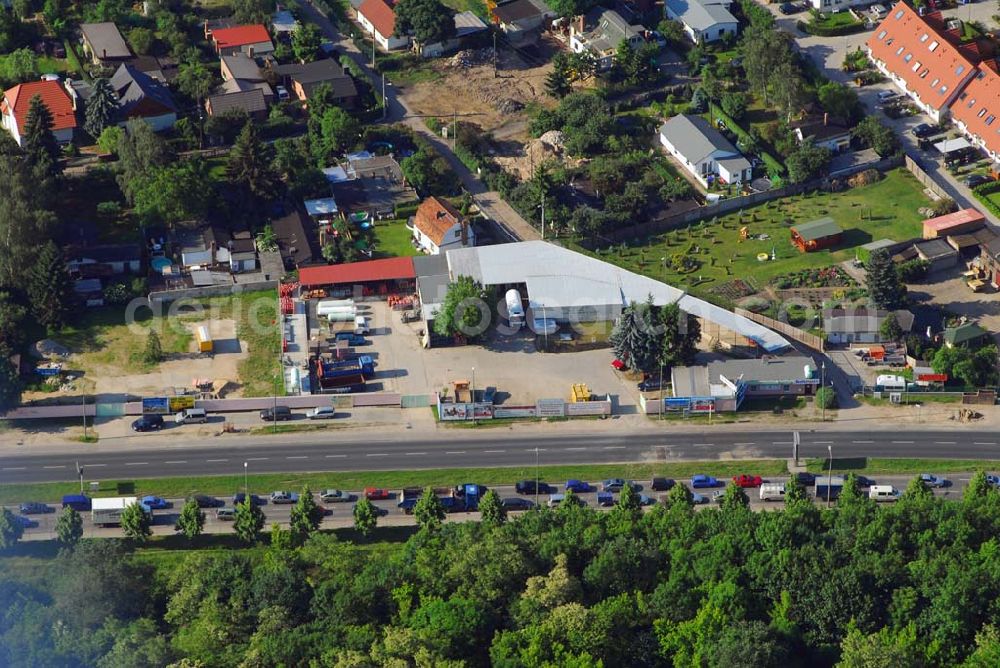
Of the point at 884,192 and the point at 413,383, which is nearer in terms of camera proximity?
the point at 413,383

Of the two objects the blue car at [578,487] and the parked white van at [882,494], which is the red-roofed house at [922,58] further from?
the blue car at [578,487]

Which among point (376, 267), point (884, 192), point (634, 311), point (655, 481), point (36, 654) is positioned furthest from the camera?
A: point (884, 192)

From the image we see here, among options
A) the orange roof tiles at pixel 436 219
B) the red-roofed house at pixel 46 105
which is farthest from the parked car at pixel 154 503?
the red-roofed house at pixel 46 105

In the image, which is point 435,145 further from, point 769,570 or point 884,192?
point 769,570

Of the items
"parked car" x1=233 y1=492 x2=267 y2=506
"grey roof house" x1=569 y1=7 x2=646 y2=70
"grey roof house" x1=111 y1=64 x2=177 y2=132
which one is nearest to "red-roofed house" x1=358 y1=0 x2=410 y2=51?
"grey roof house" x1=569 y1=7 x2=646 y2=70

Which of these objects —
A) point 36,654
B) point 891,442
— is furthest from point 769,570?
point 36,654

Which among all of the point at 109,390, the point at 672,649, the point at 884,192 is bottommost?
the point at 672,649

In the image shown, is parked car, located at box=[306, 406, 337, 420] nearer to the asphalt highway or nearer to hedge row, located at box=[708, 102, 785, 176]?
the asphalt highway
